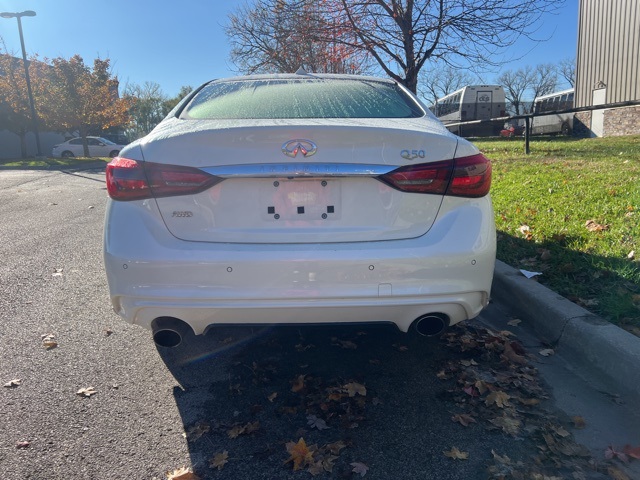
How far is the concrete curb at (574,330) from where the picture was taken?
280 cm

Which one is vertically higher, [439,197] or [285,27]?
[285,27]

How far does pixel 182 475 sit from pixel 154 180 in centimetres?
135

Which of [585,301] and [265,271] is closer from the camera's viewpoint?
[265,271]

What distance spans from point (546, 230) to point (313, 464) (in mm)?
3860

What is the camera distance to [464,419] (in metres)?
2.58

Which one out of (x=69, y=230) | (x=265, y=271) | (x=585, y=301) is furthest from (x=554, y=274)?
(x=69, y=230)

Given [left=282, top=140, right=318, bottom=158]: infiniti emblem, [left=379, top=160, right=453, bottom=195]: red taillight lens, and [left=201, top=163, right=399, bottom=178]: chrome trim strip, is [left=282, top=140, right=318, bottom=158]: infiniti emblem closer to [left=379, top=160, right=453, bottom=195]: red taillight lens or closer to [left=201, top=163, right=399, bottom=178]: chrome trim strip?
[left=201, top=163, right=399, bottom=178]: chrome trim strip

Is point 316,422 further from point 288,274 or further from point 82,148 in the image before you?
point 82,148

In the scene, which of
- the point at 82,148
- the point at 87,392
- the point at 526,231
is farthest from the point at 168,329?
the point at 82,148

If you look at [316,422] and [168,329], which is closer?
[316,422]

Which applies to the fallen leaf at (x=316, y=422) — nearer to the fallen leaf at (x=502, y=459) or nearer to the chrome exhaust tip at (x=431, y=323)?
the chrome exhaust tip at (x=431, y=323)

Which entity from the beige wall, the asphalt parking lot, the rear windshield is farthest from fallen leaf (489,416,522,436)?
the beige wall

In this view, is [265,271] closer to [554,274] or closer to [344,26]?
[554,274]

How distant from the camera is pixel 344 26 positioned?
453 inches
